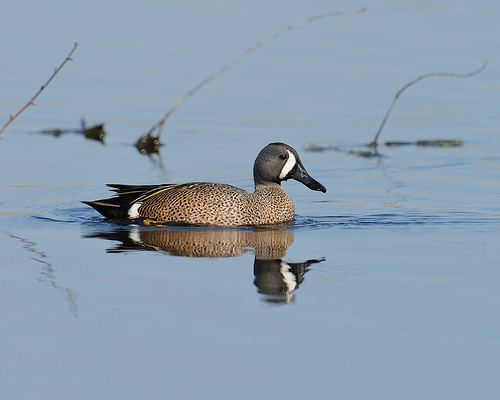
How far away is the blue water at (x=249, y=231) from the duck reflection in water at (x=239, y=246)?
1.4 inches

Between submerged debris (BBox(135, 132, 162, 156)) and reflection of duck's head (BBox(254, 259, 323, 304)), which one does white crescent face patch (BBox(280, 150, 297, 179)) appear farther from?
submerged debris (BBox(135, 132, 162, 156))

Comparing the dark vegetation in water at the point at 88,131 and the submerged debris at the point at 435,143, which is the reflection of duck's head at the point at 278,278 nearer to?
the submerged debris at the point at 435,143

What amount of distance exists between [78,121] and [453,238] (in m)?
7.63

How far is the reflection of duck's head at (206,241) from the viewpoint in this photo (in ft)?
28.5

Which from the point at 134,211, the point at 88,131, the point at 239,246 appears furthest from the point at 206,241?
the point at 88,131

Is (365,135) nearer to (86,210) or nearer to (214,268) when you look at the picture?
(86,210)

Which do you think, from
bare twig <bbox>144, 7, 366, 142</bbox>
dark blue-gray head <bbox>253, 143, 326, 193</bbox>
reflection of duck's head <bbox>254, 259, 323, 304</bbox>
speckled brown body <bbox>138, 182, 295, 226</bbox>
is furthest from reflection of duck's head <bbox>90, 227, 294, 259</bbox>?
bare twig <bbox>144, 7, 366, 142</bbox>

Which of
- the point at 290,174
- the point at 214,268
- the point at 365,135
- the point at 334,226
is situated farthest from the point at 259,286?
the point at 365,135

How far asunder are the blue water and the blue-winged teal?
0.29 metres

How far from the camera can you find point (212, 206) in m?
10.1

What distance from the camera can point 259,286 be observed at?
24.2 feet

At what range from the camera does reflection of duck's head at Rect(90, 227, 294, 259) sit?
870cm

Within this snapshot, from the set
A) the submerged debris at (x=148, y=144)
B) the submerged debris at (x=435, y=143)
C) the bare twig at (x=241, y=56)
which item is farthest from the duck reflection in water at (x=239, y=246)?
the submerged debris at (x=435, y=143)

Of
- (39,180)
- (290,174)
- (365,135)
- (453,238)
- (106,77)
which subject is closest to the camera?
(453,238)
